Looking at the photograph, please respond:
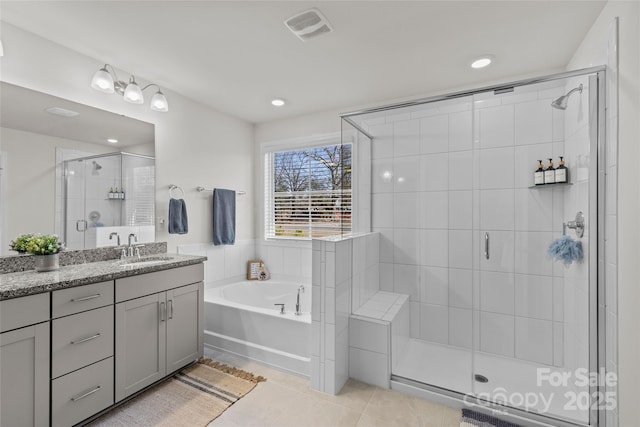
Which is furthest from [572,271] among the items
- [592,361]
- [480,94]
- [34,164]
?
[34,164]

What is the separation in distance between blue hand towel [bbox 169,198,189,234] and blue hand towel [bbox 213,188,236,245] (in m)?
0.40

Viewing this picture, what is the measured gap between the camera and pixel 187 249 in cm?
296

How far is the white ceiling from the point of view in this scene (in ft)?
5.59

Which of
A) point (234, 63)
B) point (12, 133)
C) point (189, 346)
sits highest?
point (234, 63)

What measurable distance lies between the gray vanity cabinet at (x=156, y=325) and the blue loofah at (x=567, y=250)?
2.61 meters

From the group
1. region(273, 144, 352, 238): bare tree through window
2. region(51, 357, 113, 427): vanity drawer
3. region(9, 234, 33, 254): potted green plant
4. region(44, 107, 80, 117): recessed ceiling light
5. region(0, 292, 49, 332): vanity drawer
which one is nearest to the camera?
region(0, 292, 49, 332): vanity drawer

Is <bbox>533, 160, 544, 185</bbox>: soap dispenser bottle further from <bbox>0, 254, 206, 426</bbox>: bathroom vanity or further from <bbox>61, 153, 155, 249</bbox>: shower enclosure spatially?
<bbox>61, 153, 155, 249</bbox>: shower enclosure

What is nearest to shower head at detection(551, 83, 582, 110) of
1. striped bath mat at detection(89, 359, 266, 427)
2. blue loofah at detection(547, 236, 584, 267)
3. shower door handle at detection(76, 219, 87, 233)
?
blue loofah at detection(547, 236, 584, 267)

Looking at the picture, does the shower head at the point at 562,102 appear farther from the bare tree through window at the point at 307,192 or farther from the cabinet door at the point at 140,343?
the cabinet door at the point at 140,343

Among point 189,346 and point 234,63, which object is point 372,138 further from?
→ point 189,346

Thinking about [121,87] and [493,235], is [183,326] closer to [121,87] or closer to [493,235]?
[121,87]

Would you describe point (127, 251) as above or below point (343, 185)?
below

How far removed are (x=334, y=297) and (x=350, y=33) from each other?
178cm

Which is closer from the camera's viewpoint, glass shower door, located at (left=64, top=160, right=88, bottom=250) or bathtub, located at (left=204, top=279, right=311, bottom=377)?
glass shower door, located at (left=64, top=160, right=88, bottom=250)
